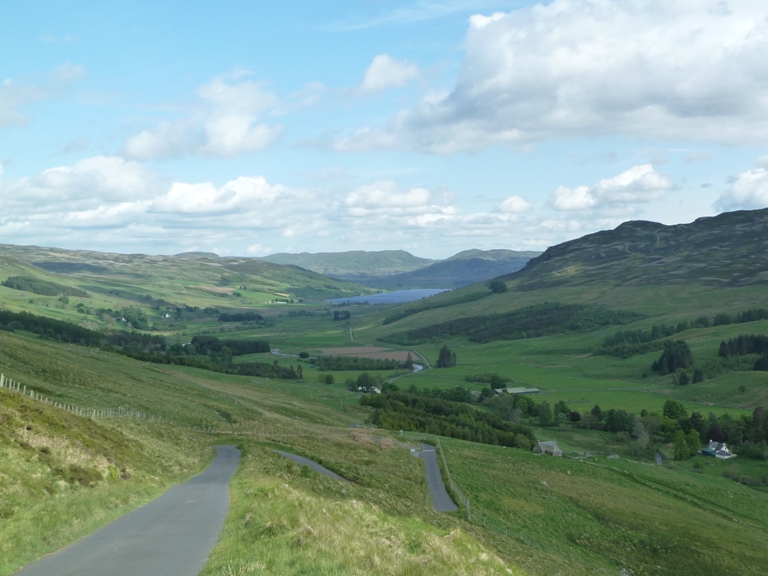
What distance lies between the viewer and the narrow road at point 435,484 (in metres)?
49.3

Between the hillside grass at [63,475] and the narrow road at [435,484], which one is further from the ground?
the hillside grass at [63,475]

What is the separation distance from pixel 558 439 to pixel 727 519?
60.6 meters

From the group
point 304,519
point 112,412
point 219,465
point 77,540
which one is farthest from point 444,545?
point 112,412

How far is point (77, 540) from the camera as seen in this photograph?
59.6ft

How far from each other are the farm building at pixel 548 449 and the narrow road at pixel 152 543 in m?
85.2

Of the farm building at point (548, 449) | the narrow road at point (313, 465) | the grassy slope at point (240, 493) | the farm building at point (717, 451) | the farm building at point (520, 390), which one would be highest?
the grassy slope at point (240, 493)

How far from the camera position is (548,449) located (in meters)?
105

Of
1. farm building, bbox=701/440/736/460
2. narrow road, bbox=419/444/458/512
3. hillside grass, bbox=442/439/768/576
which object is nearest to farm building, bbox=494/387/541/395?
farm building, bbox=701/440/736/460

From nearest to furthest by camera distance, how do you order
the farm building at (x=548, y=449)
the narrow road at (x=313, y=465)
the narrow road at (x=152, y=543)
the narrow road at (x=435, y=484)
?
1. the narrow road at (x=152, y=543)
2. the narrow road at (x=313, y=465)
3. the narrow road at (x=435, y=484)
4. the farm building at (x=548, y=449)

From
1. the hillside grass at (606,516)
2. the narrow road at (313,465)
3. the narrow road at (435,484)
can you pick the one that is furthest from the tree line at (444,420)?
the narrow road at (313,465)

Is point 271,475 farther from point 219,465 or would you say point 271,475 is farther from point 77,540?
point 77,540

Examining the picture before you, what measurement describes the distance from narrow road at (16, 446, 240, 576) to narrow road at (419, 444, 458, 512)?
25.6m

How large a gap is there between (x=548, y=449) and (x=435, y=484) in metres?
52.2

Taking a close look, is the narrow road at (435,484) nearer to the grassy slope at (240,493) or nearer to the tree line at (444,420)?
the grassy slope at (240,493)
